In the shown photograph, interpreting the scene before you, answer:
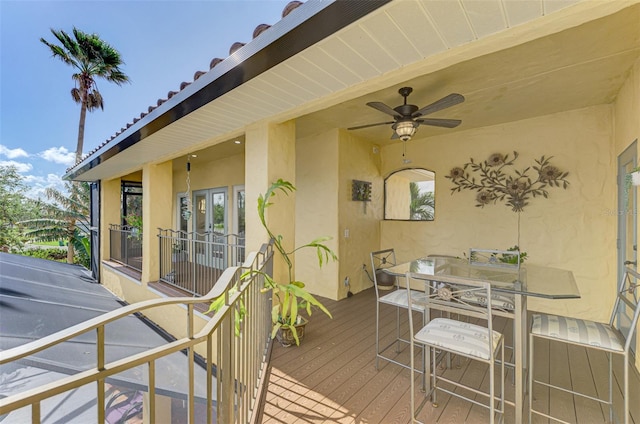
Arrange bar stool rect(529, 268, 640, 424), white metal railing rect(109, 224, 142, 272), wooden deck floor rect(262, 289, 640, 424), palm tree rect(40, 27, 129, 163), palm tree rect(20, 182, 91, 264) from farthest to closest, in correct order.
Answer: palm tree rect(40, 27, 129, 163), palm tree rect(20, 182, 91, 264), white metal railing rect(109, 224, 142, 272), wooden deck floor rect(262, 289, 640, 424), bar stool rect(529, 268, 640, 424)

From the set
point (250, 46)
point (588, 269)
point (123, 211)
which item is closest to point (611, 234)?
point (588, 269)

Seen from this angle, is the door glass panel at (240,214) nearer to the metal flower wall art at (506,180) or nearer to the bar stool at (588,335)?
the metal flower wall art at (506,180)

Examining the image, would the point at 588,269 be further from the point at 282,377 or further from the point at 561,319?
the point at 282,377

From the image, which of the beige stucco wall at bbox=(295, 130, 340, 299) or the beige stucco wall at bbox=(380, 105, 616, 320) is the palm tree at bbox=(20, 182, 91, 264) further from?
the beige stucco wall at bbox=(380, 105, 616, 320)

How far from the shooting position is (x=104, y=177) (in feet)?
22.2

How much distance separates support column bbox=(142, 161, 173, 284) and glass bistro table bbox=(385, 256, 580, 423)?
182 inches

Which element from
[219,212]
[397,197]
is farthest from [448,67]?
[219,212]

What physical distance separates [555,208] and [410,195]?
2508 millimetres

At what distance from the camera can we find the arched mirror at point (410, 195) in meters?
5.27

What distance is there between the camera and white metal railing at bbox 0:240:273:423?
64cm

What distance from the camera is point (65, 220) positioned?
32.1 ft

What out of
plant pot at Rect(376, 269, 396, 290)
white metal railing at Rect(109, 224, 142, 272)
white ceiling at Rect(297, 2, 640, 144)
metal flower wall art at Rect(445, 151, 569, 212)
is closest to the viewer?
white ceiling at Rect(297, 2, 640, 144)

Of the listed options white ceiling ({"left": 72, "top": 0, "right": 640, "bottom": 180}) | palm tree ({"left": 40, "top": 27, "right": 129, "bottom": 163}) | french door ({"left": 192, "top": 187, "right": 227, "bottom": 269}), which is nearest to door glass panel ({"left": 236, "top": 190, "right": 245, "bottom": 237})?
french door ({"left": 192, "top": 187, "right": 227, "bottom": 269})

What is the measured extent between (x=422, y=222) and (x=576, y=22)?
377 centimetres
